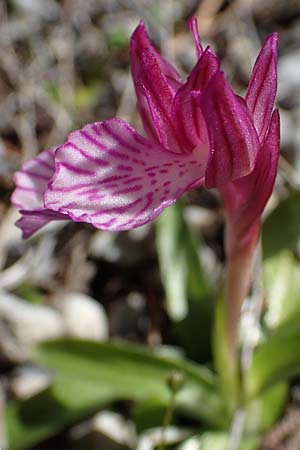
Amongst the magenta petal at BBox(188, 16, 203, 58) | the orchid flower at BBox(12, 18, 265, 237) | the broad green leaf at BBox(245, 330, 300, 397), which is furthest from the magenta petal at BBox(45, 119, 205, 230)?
the broad green leaf at BBox(245, 330, 300, 397)

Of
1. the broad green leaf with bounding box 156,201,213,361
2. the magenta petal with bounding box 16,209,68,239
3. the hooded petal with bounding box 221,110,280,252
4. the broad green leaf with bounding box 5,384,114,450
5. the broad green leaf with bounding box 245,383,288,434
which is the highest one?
the magenta petal with bounding box 16,209,68,239

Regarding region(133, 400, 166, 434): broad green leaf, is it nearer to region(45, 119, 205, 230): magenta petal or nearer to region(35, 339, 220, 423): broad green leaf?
region(35, 339, 220, 423): broad green leaf

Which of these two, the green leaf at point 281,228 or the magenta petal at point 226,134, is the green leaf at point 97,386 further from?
the magenta petal at point 226,134

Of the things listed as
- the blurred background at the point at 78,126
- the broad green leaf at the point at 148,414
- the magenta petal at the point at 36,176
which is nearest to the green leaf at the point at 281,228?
the blurred background at the point at 78,126

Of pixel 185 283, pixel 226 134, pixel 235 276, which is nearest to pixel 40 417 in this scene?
pixel 185 283

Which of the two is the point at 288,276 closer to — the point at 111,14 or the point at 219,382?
the point at 219,382

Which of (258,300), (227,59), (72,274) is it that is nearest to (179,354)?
(258,300)
